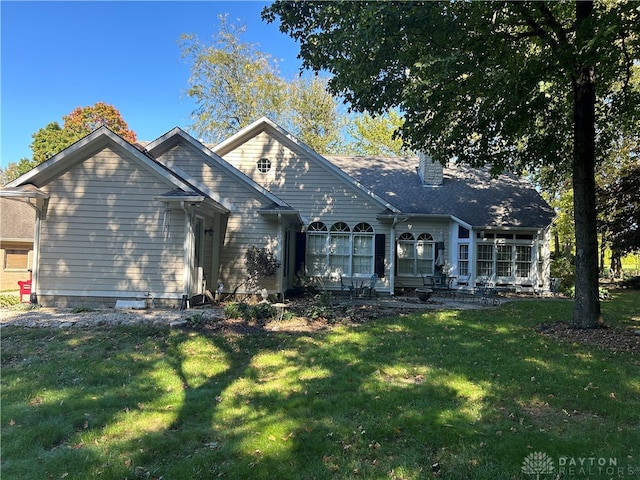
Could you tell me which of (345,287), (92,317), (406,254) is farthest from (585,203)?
(92,317)

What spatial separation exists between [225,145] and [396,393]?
41.8 ft

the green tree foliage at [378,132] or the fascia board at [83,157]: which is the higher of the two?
the green tree foliage at [378,132]

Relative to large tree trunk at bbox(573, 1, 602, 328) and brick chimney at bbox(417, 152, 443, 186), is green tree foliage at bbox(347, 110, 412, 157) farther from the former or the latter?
large tree trunk at bbox(573, 1, 602, 328)

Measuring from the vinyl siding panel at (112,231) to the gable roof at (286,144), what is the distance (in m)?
5.25

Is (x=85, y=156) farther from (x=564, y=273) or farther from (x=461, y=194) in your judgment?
(x=564, y=273)

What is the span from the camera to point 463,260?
1741cm

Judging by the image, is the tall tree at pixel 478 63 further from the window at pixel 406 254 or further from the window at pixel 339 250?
the window at pixel 406 254

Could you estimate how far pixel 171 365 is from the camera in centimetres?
611

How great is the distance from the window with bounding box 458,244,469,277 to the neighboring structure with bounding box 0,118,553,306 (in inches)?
1.8

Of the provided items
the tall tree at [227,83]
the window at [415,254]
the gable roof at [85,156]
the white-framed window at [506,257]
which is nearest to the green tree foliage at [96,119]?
the tall tree at [227,83]

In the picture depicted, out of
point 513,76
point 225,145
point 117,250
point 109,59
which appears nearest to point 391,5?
point 513,76

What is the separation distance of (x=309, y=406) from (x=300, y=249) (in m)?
11.3

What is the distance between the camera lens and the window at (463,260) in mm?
17406

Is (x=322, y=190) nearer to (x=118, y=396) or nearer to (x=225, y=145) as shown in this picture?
(x=225, y=145)
